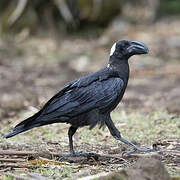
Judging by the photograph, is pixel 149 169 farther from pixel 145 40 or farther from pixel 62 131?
pixel 145 40

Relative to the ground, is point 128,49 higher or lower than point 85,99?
higher

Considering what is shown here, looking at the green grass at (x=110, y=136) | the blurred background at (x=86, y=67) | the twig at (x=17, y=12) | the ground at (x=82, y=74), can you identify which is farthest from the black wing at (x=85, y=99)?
the twig at (x=17, y=12)

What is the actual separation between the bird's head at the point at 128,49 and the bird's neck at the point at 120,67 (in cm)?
6

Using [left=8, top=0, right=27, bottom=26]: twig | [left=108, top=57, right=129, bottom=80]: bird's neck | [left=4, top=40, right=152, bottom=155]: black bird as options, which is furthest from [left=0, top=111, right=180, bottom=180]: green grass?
[left=8, top=0, right=27, bottom=26]: twig

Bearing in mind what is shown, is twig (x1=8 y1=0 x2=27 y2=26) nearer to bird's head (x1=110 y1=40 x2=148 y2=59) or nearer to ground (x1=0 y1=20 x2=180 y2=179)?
ground (x1=0 y1=20 x2=180 y2=179)

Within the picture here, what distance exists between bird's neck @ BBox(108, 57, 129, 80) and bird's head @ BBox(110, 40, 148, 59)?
0.06 m

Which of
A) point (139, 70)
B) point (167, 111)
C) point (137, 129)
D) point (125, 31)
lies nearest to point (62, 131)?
point (137, 129)

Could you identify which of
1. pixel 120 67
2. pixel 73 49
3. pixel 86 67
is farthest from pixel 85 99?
pixel 73 49

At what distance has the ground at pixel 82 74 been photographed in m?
4.82

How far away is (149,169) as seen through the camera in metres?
3.76

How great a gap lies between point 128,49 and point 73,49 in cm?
918

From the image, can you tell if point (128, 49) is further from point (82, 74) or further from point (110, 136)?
point (82, 74)

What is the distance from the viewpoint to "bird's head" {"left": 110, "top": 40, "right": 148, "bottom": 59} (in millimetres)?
5230

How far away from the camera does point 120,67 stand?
17.1 feet
